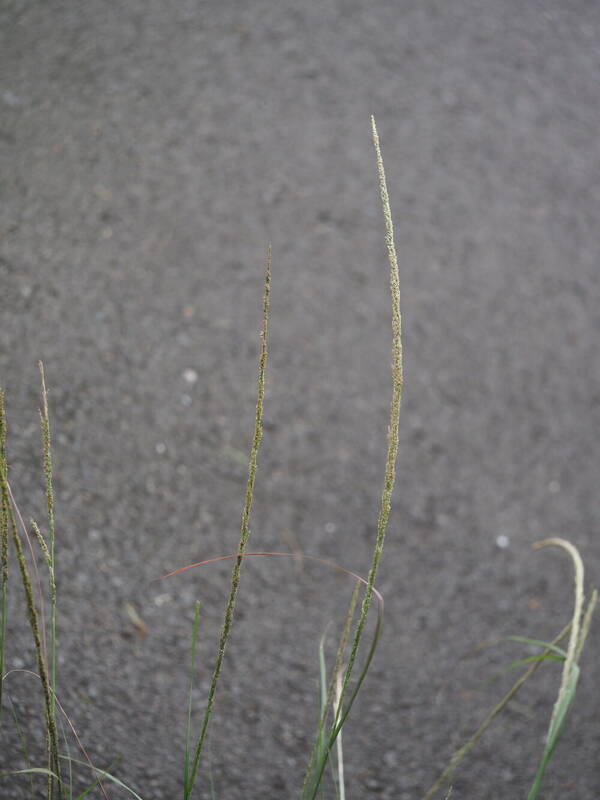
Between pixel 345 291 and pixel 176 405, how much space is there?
0.57 meters

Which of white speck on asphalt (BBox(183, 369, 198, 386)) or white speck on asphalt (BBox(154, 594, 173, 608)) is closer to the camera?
white speck on asphalt (BBox(154, 594, 173, 608))

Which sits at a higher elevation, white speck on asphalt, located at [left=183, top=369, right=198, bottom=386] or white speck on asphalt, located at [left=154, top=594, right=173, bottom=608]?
white speck on asphalt, located at [left=183, top=369, right=198, bottom=386]

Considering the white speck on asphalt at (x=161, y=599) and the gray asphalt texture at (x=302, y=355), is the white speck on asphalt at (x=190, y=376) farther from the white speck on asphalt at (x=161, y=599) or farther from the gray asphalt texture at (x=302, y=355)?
the white speck on asphalt at (x=161, y=599)

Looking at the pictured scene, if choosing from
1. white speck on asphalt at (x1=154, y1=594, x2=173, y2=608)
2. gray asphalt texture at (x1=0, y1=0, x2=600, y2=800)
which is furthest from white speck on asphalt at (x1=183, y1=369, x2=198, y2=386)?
white speck on asphalt at (x1=154, y1=594, x2=173, y2=608)

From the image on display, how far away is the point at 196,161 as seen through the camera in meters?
2.42

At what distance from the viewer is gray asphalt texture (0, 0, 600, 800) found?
5.84 feet

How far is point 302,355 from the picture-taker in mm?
2248

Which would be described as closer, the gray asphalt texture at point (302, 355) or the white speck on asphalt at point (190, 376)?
the gray asphalt texture at point (302, 355)

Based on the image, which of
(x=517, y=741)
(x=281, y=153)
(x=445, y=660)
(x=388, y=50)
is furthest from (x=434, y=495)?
(x=388, y=50)

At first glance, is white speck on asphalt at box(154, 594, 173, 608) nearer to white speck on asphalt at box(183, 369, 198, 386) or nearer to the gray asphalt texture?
the gray asphalt texture

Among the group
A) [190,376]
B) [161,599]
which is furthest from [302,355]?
[161,599]

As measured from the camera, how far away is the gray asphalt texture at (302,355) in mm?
1779

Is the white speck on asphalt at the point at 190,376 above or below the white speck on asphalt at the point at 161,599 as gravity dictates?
above

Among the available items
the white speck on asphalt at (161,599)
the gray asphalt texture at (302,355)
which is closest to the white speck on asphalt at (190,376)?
the gray asphalt texture at (302,355)
